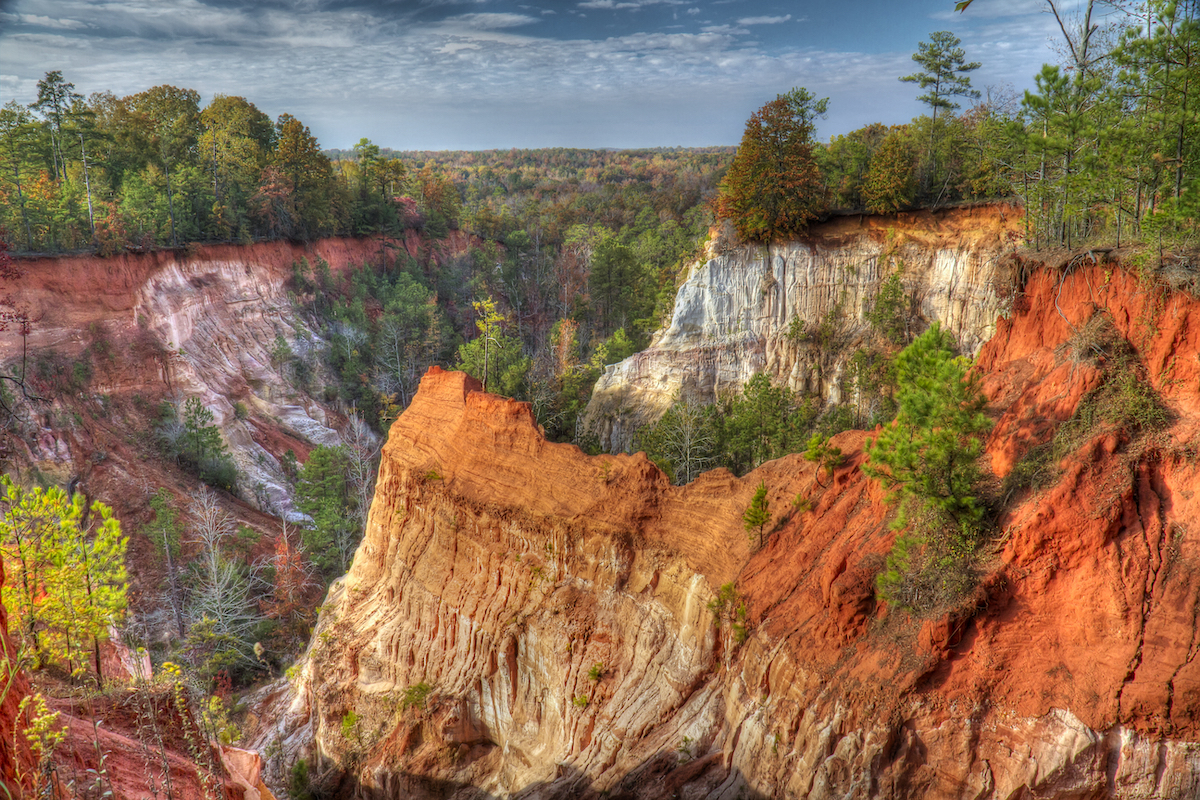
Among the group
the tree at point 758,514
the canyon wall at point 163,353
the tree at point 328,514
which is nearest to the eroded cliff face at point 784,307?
the tree at point 328,514

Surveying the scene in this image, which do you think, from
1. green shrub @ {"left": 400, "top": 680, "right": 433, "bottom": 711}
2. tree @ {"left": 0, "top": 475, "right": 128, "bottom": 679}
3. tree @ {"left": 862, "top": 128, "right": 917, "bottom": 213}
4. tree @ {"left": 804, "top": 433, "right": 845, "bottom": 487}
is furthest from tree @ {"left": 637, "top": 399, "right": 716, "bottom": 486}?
tree @ {"left": 0, "top": 475, "right": 128, "bottom": 679}

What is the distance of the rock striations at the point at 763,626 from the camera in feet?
30.2

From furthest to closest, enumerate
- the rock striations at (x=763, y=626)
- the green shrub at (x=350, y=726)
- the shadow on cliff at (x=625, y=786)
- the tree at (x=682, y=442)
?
the tree at (x=682, y=442)
the green shrub at (x=350, y=726)
the shadow on cliff at (x=625, y=786)
the rock striations at (x=763, y=626)

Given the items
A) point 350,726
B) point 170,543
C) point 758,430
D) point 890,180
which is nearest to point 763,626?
point 350,726

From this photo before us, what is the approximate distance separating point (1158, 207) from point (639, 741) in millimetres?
13302

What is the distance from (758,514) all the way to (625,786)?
5.75 metres

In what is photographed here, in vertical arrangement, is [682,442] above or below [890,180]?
below

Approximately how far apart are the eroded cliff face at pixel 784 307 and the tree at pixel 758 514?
1832 centimetres

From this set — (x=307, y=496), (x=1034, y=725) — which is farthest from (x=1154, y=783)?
(x=307, y=496)

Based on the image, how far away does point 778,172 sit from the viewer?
1218 inches

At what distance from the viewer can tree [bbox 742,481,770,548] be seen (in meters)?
13.6

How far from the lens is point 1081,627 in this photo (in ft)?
30.9

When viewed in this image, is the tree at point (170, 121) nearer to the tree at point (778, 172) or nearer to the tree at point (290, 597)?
the tree at point (290, 597)

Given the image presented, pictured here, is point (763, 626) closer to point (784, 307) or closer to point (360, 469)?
point (784, 307)
